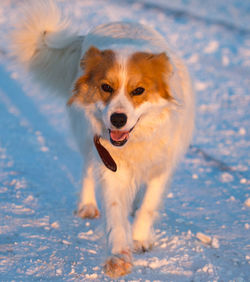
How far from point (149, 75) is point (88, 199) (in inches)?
62.0

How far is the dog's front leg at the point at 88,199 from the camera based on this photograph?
14.9 ft

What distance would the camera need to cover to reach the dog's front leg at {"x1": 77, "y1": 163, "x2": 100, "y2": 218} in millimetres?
4555

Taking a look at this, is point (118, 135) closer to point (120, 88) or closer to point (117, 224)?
point (120, 88)

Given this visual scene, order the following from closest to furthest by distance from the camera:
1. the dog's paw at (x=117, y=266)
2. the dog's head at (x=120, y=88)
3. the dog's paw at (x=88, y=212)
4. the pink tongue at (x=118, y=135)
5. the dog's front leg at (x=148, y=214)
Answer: the dog's paw at (x=117, y=266), the dog's head at (x=120, y=88), the pink tongue at (x=118, y=135), the dog's front leg at (x=148, y=214), the dog's paw at (x=88, y=212)

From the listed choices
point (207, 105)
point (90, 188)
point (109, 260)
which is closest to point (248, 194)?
point (90, 188)

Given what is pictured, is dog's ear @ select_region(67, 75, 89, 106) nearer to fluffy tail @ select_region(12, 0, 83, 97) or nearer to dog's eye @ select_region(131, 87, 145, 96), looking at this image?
dog's eye @ select_region(131, 87, 145, 96)

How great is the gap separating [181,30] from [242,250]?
7806mm

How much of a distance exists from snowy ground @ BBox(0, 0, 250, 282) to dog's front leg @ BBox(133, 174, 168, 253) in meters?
0.12

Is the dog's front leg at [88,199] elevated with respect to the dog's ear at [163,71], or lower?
lower

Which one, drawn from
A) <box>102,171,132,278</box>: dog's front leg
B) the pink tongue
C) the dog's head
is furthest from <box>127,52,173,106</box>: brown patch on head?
<box>102,171,132,278</box>: dog's front leg

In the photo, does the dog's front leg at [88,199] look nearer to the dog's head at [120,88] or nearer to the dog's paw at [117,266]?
the dog's head at [120,88]

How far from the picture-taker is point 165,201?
4.75m

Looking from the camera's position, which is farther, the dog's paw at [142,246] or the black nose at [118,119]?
the dog's paw at [142,246]

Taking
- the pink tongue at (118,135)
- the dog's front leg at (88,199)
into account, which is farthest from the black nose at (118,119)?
the dog's front leg at (88,199)
